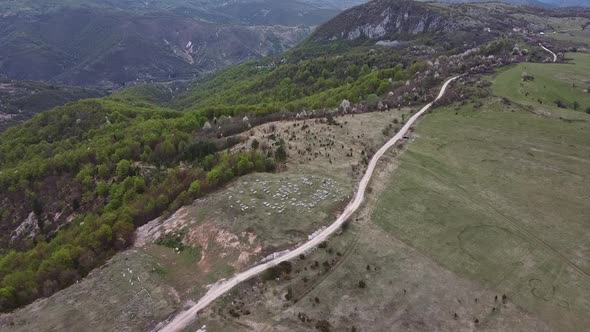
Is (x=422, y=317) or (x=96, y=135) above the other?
(x=422, y=317)

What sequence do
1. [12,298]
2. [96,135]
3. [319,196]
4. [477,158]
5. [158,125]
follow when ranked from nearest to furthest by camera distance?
[12,298], [319,196], [477,158], [158,125], [96,135]

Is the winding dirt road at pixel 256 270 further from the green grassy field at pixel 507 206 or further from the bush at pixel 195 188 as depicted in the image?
the bush at pixel 195 188

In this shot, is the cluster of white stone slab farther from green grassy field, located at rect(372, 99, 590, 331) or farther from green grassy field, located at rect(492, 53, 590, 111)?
green grassy field, located at rect(492, 53, 590, 111)

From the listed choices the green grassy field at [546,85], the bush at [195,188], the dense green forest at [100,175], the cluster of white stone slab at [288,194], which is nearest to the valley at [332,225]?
the bush at [195,188]

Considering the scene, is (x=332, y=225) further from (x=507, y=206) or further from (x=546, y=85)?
(x=546, y=85)

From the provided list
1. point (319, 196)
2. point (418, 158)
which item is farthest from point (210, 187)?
point (418, 158)

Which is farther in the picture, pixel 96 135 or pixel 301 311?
pixel 96 135

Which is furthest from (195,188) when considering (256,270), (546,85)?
(546,85)

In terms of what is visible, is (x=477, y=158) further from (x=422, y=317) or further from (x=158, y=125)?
(x=158, y=125)
